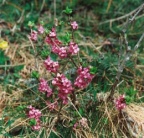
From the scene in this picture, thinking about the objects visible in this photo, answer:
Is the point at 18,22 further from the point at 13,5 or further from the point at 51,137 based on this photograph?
the point at 51,137

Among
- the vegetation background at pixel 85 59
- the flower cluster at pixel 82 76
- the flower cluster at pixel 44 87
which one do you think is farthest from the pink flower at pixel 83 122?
the flower cluster at pixel 44 87

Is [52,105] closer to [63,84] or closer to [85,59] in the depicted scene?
[63,84]

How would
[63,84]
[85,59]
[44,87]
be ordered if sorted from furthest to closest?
[85,59] → [44,87] → [63,84]

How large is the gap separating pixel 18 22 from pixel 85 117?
1.22 metres

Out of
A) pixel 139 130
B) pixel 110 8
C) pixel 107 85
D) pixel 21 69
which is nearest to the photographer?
pixel 139 130

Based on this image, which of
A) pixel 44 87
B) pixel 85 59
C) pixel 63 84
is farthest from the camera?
pixel 85 59

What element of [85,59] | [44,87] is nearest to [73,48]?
[44,87]

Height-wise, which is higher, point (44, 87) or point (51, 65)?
point (51, 65)

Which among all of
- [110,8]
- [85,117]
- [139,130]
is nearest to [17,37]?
[110,8]

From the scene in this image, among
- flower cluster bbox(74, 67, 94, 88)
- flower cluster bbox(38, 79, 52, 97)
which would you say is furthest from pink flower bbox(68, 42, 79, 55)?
flower cluster bbox(38, 79, 52, 97)

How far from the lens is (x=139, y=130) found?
2.23m

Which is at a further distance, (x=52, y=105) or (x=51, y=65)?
(x=52, y=105)

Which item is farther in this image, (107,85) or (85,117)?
(107,85)

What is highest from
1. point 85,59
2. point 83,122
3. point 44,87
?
point 85,59
